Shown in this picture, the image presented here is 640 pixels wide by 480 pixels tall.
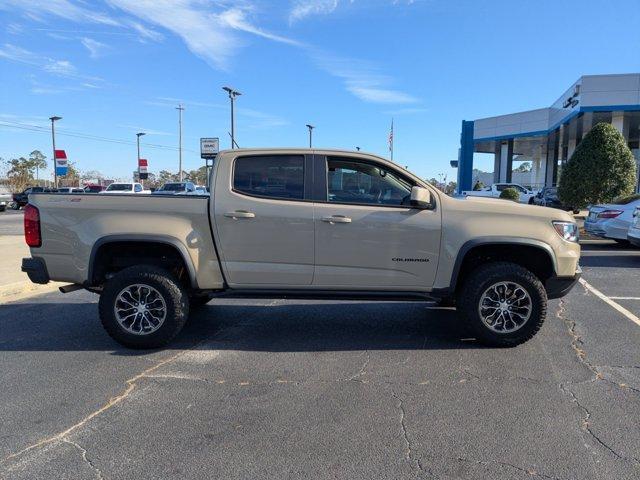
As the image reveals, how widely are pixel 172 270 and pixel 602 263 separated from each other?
951 centimetres

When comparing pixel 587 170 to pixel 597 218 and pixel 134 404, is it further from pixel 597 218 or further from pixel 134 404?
pixel 134 404

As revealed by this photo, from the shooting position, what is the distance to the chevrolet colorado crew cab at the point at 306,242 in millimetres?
4906

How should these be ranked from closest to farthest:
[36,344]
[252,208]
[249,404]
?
[249,404] < [252,208] < [36,344]

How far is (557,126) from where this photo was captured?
32.8m

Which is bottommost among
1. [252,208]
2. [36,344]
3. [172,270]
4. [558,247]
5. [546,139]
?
[36,344]

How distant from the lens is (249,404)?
3.82 meters

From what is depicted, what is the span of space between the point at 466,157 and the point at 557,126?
15.3 m

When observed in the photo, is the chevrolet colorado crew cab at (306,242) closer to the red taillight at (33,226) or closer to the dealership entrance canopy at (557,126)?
the red taillight at (33,226)

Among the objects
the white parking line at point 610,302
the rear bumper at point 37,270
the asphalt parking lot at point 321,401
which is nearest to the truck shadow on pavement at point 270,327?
the asphalt parking lot at point 321,401

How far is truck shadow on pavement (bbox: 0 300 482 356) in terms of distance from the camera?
522 cm

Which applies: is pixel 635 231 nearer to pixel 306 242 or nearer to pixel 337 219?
pixel 337 219

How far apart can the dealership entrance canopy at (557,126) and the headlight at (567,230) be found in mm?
25042

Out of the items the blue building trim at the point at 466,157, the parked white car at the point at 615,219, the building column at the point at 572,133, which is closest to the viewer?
the parked white car at the point at 615,219

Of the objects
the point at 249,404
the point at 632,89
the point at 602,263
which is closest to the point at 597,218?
the point at 602,263
